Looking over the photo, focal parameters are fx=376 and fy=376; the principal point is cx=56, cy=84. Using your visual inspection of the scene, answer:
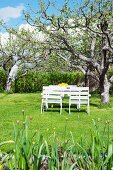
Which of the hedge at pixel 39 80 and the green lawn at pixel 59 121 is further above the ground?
the hedge at pixel 39 80

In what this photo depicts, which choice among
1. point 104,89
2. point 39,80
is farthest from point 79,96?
point 39,80

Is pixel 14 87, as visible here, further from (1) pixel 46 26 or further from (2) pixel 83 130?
(2) pixel 83 130

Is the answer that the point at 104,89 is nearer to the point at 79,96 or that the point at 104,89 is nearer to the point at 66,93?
the point at 79,96

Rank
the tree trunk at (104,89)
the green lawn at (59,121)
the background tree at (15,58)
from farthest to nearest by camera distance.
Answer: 1. the background tree at (15,58)
2. the tree trunk at (104,89)
3. the green lawn at (59,121)

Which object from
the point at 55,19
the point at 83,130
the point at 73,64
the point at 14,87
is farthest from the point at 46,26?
the point at 14,87

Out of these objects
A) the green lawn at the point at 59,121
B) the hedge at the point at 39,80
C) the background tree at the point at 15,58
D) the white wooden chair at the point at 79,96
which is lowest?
the green lawn at the point at 59,121

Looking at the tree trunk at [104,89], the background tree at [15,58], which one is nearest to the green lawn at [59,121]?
the tree trunk at [104,89]

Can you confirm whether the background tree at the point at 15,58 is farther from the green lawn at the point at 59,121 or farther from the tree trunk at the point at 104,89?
the green lawn at the point at 59,121

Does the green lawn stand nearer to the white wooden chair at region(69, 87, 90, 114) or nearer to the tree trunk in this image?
the white wooden chair at region(69, 87, 90, 114)

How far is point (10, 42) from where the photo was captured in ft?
82.8

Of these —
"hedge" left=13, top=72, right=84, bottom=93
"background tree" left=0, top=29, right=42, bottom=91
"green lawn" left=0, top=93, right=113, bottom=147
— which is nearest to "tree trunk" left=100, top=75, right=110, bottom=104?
"green lawn" left=0, top=93, right=113, bottom=147

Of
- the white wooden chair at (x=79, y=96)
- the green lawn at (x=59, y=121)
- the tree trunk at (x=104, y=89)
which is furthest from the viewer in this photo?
the tree trunk at (x=104, y=89)

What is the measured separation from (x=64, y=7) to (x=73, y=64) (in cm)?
400

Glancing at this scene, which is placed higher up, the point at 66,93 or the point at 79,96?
the point at 66,93
